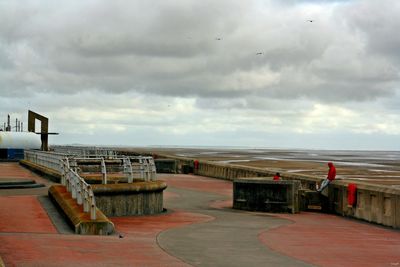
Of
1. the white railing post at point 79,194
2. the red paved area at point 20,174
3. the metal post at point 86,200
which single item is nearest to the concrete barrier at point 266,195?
the white railing post at point 79,194

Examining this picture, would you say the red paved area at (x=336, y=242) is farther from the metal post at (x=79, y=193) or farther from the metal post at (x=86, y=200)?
the metal post at (x=79, y=193)

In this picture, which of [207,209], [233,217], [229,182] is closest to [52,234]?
[233,217]

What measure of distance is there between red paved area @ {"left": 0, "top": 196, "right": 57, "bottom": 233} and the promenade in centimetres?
2

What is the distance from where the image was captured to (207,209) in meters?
19.3

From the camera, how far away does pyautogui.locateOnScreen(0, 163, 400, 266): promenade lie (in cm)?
946

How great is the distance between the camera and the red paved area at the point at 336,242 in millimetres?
10453

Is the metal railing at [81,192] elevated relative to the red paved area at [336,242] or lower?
elevated

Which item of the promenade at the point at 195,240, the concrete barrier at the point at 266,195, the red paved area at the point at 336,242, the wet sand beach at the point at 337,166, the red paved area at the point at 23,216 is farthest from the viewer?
the wet sand beach at the point at 337,166

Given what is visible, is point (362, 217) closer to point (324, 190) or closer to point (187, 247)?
point (324, 190)

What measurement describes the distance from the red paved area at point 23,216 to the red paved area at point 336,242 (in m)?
4.74

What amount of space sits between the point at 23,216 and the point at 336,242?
7134 millimetres

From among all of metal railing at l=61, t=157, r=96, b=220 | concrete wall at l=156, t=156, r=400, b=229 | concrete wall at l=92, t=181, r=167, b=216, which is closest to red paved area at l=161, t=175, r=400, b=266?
concrete wall at l=156, t=156, r=400, b=229

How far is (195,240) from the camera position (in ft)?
39.6

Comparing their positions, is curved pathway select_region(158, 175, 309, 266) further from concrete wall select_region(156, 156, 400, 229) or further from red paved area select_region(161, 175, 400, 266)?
concrete wall select_region(156, 156, 400, 229)
